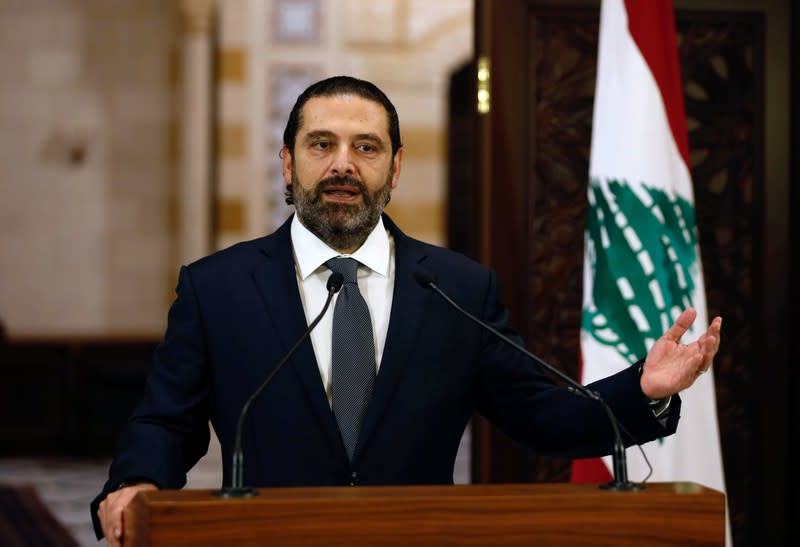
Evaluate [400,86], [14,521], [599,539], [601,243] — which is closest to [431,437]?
[599,539]

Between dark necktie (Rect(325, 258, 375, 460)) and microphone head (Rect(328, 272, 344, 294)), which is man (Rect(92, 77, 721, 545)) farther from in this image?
microphone head (Rect(328, 272, 344, 294))

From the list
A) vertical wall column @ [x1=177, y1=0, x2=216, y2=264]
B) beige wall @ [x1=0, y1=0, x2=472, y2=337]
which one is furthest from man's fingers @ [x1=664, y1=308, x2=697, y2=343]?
vertical wall column @ [x1=177, y1=0, x2=216, y2=264]

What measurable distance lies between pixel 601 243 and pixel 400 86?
22.5ft

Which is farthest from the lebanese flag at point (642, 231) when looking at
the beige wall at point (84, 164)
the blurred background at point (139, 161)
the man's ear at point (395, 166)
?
the beige wall at point (84, 164)

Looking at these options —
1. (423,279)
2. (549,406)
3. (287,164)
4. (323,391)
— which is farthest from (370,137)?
(549,406)

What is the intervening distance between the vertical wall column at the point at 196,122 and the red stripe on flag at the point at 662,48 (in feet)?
22.5

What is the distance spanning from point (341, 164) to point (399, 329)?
1.13 ft

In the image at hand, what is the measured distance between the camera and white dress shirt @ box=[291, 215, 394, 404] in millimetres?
2395

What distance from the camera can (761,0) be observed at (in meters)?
3.99

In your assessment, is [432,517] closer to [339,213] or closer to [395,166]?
[339,213]

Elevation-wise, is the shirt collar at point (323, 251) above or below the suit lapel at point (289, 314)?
above

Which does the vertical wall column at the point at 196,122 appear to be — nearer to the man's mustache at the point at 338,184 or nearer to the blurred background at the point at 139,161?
the blurred background at the point at 139,161

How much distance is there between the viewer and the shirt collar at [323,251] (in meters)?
2.45

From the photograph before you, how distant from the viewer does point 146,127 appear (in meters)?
10.5
